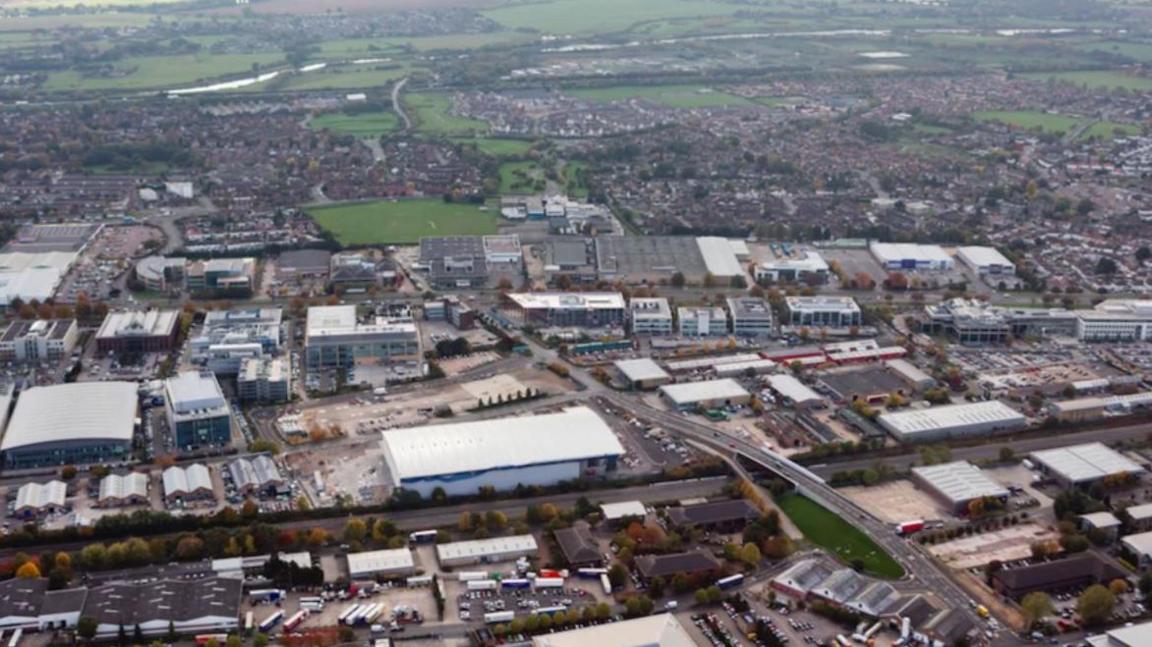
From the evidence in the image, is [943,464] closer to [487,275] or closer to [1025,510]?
[1025,510]

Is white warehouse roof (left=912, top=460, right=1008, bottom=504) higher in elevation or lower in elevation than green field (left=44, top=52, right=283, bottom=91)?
lower

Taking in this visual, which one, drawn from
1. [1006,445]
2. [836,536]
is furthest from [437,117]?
[836,536]

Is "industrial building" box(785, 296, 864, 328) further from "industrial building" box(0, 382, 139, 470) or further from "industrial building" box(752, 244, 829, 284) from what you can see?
"industrial building" box(0, 382, 139, 470)

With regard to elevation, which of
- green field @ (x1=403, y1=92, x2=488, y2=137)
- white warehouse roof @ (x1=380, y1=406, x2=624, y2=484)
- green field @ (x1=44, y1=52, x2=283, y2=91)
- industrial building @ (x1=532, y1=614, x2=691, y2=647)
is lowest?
green field @ (x1=403, y1=92, x2=488, y2=137)

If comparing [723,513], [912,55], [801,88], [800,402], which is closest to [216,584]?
[723,513]

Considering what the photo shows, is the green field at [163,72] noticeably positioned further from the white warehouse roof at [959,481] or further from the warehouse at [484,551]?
the white warehouse roof at [959,481]

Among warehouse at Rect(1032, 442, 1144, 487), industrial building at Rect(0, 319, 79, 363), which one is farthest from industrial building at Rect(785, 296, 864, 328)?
industrial building at Rect(0, 319, 79, 363)
